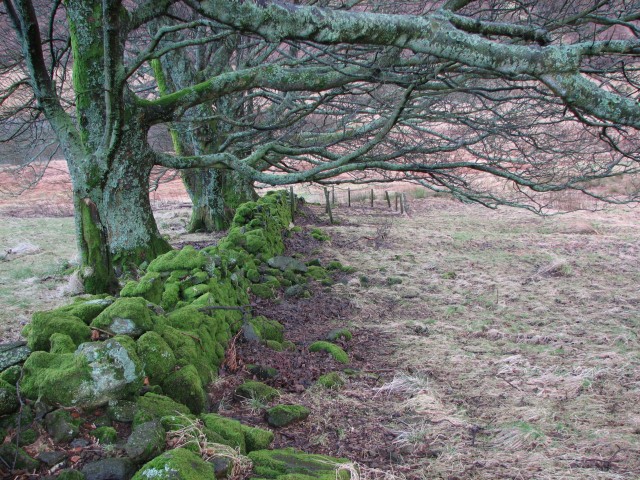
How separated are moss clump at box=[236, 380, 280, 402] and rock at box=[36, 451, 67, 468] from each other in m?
1.61

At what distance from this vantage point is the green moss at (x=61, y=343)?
2891mm

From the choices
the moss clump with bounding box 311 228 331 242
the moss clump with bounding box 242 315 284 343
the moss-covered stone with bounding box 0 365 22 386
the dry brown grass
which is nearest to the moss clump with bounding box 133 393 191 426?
the moss-covered stone with bounding box 0 365 22 386

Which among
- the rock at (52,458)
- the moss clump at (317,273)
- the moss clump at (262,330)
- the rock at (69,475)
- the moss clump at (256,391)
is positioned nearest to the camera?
the rock at (69,475)

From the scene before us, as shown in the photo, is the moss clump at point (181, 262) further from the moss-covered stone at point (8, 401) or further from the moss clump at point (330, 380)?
the moss-covered stone at point (8, 401)

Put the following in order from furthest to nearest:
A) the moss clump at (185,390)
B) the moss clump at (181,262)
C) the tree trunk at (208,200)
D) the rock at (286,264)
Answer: the tree trunk at (208,200) < the rock at (286,264) < the moss clump at (181,262) < the moss clump at (185,390)

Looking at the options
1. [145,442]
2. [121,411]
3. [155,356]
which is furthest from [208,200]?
[145,442]

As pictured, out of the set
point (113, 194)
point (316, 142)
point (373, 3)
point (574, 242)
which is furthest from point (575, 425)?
point (574, 242)

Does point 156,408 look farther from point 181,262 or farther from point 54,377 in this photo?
point 181,262

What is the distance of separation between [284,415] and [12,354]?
1726 mm

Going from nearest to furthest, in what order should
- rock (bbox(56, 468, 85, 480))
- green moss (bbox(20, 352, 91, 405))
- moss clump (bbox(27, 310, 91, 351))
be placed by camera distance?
rock (bbox(56, 468, 85, 480))
green moss (bbox(20, 352, 91, 405))
moss clump (bbox(27, 310, 91, 351))

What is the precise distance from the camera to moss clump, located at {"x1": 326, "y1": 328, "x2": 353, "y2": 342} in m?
5.54

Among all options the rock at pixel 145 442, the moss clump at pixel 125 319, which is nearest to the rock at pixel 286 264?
the moss clump at pixel 125 319

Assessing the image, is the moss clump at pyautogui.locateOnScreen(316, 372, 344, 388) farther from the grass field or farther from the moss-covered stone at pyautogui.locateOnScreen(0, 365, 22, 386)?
the moss-covered stone at pyautogui.locateOnScreen(0, 365, 22, 386)

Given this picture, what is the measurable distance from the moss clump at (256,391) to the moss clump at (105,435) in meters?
1.35
